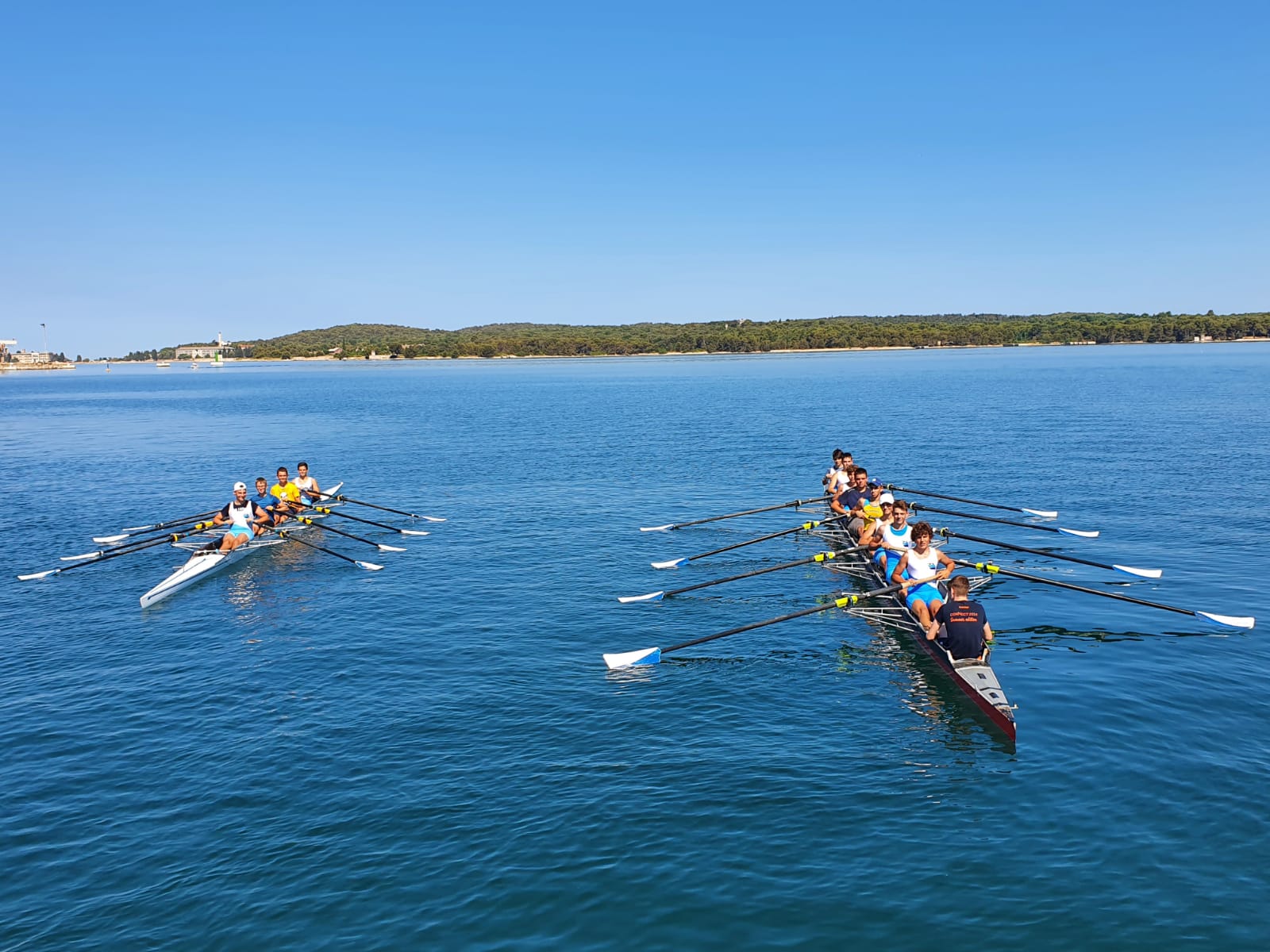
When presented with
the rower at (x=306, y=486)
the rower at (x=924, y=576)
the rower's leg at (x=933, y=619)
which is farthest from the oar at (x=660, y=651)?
the rower at (x=306, y=486)

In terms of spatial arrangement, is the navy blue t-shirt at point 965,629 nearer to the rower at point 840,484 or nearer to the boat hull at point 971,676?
the boat hull at point 971,676

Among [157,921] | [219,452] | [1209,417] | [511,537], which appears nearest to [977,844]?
[157,921]

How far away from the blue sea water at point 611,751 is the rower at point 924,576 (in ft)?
3.60

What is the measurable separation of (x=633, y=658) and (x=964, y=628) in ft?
20.4

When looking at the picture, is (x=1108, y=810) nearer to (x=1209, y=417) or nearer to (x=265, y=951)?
(x=265, y=951)

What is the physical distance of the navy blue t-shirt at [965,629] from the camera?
1548 centimetres

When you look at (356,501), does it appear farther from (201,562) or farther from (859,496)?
(859,496)

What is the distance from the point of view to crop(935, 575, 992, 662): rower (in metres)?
15.5

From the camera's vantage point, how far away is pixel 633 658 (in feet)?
57.1

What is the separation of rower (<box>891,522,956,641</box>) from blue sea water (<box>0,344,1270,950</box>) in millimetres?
1098

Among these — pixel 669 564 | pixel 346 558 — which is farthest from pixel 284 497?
pixel 669 564

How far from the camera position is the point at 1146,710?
15.0 metres

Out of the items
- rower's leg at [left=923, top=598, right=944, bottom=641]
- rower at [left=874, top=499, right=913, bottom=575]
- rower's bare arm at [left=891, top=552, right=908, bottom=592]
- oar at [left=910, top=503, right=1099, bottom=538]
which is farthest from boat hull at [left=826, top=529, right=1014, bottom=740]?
→ oar at [left=910, top=503, right=1099, bottom=538]

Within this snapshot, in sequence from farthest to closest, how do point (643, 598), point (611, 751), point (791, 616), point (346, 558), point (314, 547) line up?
point (346, 558), point (314, 547), point (643, 598), point (791, 616), point (611, 751)
